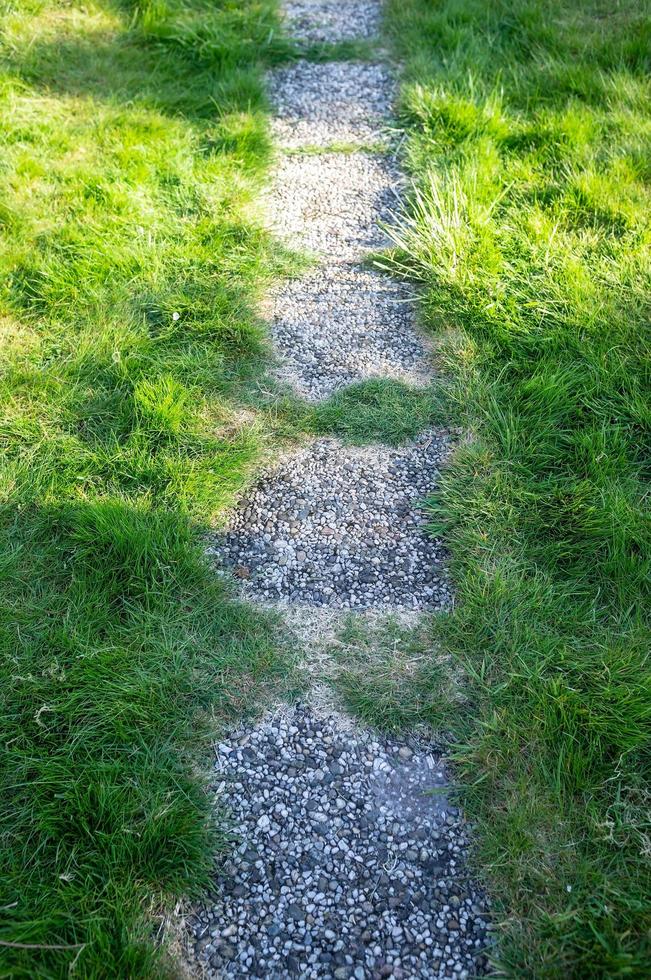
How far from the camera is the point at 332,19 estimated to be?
6277 mm

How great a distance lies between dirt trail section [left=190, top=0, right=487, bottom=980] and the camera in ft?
7.71

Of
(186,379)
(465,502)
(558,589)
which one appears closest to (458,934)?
(558,589)

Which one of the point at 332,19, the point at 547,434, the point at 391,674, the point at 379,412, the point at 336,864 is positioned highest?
the point at 332,19

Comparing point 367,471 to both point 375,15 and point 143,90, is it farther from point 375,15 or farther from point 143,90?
point 375,15

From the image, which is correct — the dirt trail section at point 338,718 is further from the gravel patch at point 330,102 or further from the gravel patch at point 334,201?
the gravel patch at point 330,102

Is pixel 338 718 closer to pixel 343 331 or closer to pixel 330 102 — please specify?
pixel 343 331

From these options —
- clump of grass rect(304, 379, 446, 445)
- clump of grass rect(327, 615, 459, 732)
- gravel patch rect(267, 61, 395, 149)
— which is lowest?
clump of grass rect(327, 615, 459, 732)

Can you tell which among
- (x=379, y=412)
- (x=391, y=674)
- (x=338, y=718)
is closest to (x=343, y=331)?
(x=379, y=412)

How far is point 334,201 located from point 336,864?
3.81 meters

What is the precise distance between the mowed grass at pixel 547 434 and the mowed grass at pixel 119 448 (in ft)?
2.99

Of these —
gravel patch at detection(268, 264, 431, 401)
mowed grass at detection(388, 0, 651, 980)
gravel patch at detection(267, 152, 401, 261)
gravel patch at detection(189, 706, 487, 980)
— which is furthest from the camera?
gravel patch at detection(267, 152, 401, 261)

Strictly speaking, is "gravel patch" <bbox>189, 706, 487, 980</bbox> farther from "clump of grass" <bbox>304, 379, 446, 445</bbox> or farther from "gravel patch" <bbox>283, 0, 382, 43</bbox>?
"gravel patch" <bbox>283, 0, 382, 43</bbox>

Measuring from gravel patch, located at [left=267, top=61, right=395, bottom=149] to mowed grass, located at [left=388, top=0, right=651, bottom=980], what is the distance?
26 cm

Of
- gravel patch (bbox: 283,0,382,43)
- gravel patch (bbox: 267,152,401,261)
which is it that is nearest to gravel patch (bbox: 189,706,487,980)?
gravel patch (bbox: 267,152,401,261)
